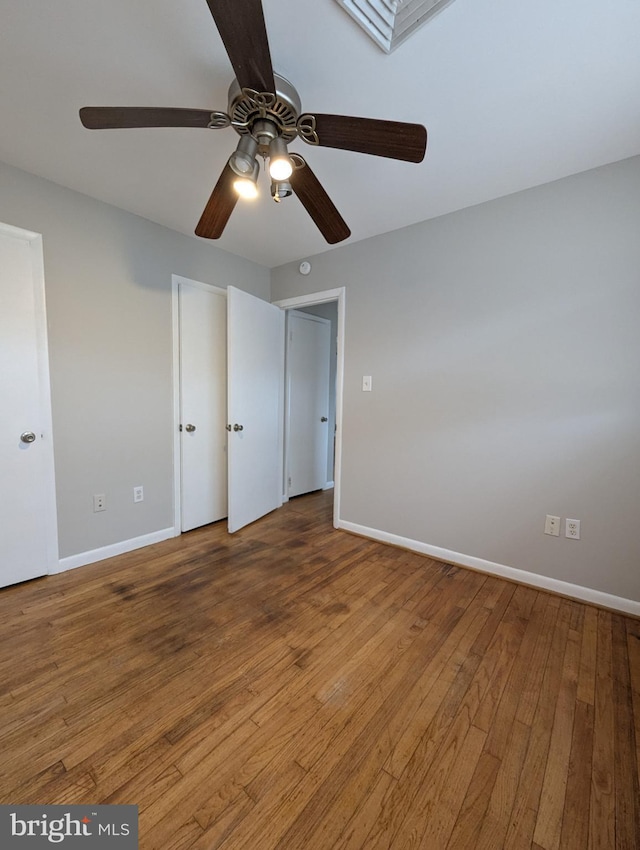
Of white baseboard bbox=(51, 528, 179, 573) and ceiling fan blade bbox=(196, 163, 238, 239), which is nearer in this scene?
ceiling fan blade bbox=(196, 163, 238, 239)

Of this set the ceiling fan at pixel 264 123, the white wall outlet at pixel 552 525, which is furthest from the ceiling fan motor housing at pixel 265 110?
the white wall outlet at pixel 552 525

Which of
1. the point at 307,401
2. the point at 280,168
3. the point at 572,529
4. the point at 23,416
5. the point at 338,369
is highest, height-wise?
the point at 280,168

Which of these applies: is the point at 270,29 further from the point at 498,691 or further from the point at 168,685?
the point at 498,691

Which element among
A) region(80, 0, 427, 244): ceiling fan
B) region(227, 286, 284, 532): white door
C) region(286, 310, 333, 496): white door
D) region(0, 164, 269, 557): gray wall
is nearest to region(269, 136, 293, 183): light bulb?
region(80, 0, 427, 244): ceiling fan

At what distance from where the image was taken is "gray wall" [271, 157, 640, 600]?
1.87 m

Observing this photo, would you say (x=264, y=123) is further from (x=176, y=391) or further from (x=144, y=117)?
(x=176, y=391)

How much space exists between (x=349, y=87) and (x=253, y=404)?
7.07 ft

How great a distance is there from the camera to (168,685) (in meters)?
1.37

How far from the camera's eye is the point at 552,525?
207cm

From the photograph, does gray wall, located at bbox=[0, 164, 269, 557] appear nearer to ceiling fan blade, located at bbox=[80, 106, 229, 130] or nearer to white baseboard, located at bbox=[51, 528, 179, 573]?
white baseboard, located at bbox=[51, 528, 179, 573]

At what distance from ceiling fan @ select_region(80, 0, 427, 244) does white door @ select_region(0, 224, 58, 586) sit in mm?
1201

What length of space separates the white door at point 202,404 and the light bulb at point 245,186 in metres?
1.52

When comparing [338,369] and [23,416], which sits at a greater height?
[338,369]

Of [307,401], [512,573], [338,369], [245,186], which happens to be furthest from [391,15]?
[307,401]
